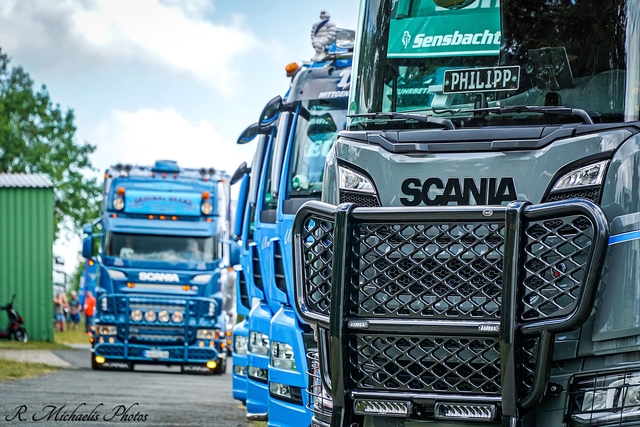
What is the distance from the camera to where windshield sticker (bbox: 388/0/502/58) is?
6465 mm

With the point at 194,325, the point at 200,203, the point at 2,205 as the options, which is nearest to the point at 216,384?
the point at 194,325

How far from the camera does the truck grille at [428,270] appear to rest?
5.70m

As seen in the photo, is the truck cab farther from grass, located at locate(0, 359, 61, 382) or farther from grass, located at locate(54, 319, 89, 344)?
grass, located at locate(54, 319, 89, 344)

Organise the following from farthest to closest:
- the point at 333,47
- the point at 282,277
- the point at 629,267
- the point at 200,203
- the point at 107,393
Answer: the point at 200,203
the point at 107,393
the point at 333,47
the point at 282,277
the point at 629,267

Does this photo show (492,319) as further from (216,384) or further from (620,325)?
(216,384)

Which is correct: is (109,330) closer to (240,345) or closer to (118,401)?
(118,401)

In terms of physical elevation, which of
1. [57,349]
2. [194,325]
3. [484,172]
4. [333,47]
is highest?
[333,47]

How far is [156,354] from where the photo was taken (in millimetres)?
22016

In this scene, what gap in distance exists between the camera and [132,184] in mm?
22234

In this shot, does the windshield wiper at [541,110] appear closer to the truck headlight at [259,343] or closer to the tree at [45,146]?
the truck headlight at [259,343]

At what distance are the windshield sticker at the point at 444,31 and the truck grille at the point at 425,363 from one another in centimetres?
174

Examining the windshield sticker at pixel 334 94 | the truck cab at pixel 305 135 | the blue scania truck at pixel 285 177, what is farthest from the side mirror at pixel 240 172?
the windshield sticker at pixel 334 94

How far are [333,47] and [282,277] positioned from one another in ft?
8.98

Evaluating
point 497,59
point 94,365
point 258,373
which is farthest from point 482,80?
point 94,365
